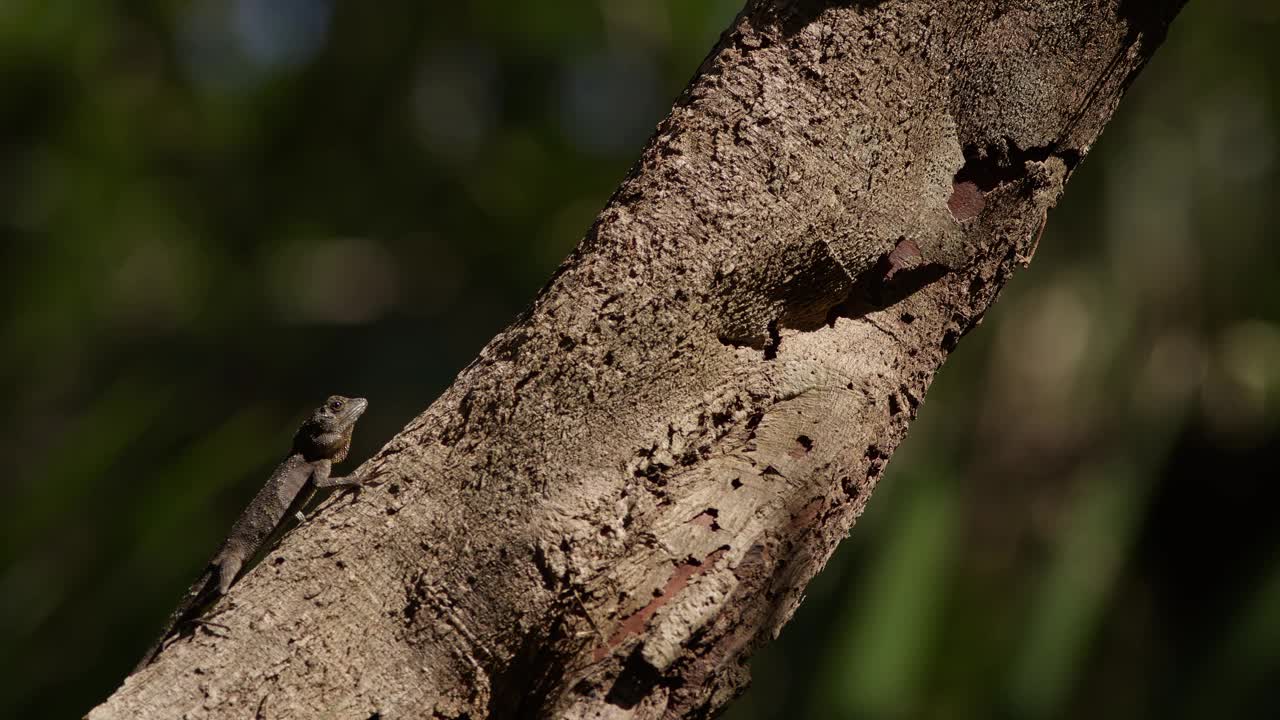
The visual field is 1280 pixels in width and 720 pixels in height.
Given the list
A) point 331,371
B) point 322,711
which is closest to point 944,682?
point 322,711

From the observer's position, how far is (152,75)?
10.4 metres

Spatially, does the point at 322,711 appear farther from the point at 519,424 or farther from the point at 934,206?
the point at 934,206

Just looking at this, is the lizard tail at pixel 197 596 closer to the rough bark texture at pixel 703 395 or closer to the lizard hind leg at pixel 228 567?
the lizard hind leg at pixel 228 567

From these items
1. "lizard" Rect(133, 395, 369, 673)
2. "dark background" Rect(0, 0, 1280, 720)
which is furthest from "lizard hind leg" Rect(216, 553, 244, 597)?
"dark background" Rect(0, 0, 1280, 720)

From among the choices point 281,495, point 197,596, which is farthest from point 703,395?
point 281,495

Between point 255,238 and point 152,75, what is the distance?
169cm

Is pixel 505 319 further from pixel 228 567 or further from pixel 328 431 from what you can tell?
pixel 228 567

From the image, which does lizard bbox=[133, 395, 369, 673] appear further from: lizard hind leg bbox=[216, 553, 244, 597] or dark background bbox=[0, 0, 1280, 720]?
dark background bbox=[0, 0, 1280, 720]

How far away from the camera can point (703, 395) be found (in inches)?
98.5

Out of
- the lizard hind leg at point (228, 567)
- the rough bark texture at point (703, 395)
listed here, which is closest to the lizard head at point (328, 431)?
the lizard hind leg at point (228, 567)

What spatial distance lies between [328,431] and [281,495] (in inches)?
13.9

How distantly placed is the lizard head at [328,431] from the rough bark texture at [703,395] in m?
1.73

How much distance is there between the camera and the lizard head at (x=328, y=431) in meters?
4.18

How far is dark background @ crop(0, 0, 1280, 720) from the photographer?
646cm
